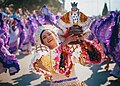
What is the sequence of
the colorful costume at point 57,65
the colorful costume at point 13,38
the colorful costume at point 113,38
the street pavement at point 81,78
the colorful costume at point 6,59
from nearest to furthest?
the colorful costume at point 57,65
the colorful costume at point 6,59
the street pavement at point 81,78
the colorful costume at point 113,38
the colorful costume at point 13,38

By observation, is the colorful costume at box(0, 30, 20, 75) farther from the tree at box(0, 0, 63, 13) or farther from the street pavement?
the tree at box(0, 0, 63, 13)

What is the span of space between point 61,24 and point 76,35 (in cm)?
24

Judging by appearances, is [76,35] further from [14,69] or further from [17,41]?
[17,41]

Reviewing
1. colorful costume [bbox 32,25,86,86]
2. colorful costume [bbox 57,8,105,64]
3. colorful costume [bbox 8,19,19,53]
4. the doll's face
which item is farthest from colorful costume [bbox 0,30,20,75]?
colorful costume [bbox 8,19,19,53]

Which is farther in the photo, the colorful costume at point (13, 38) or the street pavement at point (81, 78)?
the colorful costume at point (13, 38)

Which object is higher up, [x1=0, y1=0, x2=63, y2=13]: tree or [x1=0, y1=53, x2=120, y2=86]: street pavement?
[x1=0, y1=0, x2=63, y2=13]: tree

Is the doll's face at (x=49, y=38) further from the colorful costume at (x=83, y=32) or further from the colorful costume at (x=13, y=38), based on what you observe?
the colorful costume at (x=13, y=38)

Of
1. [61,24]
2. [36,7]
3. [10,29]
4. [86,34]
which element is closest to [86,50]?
[86,34]

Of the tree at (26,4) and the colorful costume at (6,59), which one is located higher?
the tree at (26,4)

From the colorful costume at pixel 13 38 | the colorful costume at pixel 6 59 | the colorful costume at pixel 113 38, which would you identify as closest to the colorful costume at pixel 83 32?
the colorful costume at pixel 6 59

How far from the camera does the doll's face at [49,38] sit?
14.2 ft

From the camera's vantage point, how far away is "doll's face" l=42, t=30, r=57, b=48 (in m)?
4.32

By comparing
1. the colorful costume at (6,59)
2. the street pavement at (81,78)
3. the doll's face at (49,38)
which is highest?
the doll's face at (49,38)

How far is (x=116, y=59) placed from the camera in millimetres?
7859
